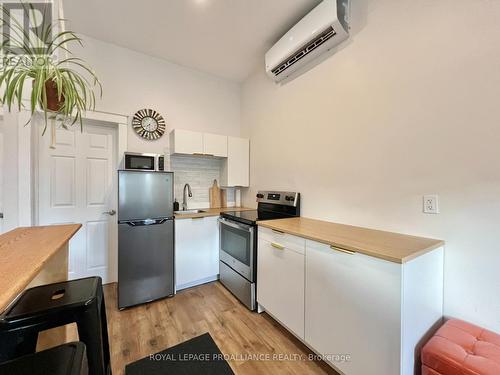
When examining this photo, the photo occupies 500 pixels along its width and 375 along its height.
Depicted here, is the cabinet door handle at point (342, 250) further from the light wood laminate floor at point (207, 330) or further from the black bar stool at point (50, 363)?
the black bar stool at point (50, 363)

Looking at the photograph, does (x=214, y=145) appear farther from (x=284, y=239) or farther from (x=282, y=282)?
(x=282, y=282)

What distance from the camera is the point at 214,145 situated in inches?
120

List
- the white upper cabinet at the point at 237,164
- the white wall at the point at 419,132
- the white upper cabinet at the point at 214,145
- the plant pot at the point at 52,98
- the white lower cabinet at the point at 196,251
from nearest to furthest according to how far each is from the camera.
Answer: the plant pot at the point at 52,98
the white wall at the point at 419,132
the white lower cabinet at the point at 196,251
the white upper cabinet at the point at 214,145
the white upper cabinet at the point at 237,164

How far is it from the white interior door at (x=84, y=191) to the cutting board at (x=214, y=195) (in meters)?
1.29

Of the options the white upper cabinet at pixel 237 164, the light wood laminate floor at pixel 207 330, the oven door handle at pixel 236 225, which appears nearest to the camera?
the light wood laminate floor at pixel 207 330

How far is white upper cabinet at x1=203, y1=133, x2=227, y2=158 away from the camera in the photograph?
299 centimetres

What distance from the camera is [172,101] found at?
3.06 m

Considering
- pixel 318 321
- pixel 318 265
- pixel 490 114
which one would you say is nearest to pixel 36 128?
pixel 318 265

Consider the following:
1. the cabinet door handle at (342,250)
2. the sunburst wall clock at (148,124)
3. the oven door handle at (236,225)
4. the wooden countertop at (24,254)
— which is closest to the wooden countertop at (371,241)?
the cabinet door handle at (342,250)

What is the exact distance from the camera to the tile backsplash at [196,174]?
308 centimetres

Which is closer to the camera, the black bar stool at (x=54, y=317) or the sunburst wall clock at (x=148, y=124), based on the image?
the black bar stool at (x=54, y=317)

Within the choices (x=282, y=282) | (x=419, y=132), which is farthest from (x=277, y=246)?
(x=419, y=132)

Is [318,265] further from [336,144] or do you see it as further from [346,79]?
[346,79]

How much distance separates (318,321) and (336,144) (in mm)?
1499
